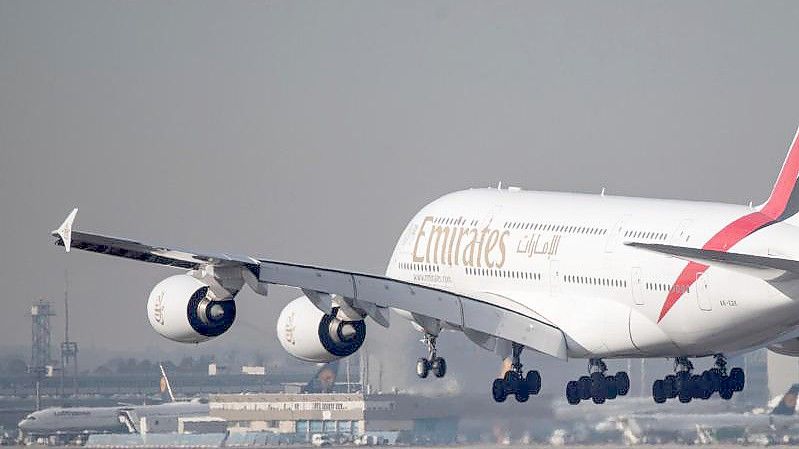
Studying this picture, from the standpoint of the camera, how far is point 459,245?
203 feet

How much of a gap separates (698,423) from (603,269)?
28119 millimetres

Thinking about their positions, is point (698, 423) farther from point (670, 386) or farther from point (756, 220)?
point (756, 220)

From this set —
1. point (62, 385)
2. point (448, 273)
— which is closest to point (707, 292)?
point (448, 273)

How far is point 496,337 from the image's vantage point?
5750 centimetres

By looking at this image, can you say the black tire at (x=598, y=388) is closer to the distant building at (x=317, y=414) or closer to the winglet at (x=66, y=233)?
the winglet at (x=66, y=233)

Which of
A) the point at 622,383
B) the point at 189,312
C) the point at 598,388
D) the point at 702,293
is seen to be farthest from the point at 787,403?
the point at 189,312

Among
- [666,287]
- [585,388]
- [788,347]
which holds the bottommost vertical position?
[585,388]

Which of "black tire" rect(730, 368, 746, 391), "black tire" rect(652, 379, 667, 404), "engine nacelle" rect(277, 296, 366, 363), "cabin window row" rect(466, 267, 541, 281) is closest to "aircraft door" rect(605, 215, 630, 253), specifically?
"cabin window row" rect(466, 267, 541, 281)

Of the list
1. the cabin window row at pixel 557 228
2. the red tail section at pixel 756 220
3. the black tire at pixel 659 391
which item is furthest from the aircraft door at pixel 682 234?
the black tire at pixel 659 391

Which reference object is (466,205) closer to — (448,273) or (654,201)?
(448,273)

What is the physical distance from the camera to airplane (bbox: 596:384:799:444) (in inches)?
3174

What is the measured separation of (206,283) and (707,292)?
1234 cm

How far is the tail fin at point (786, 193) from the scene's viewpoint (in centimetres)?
5291

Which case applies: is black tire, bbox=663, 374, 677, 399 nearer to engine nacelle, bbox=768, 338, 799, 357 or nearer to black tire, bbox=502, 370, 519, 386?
engine nacelle, bbox=768, 338, 799, 357
